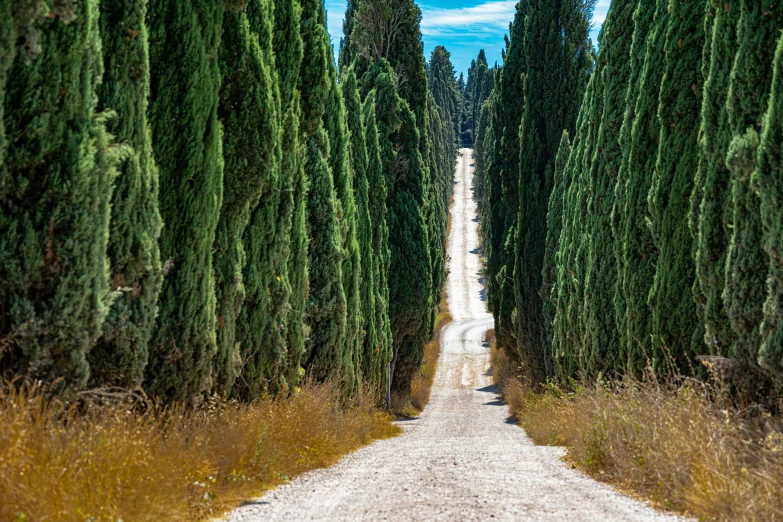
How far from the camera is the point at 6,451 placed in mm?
4609

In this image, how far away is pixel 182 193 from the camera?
332 inches

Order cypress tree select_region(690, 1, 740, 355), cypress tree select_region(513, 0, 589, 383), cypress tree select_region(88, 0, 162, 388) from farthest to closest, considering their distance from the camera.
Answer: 1. cypress tree select_region(513, 0, 589, 383)
2. cypress tree select_region(690, 1, 740, 355)
3. cypress tree select_region(88, 0, 162, 388)

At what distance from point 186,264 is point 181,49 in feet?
7.19

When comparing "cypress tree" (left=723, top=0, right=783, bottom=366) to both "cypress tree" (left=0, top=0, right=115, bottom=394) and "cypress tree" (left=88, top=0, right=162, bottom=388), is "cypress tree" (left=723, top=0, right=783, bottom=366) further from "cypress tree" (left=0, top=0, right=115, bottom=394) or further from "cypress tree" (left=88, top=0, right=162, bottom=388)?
"cypress tree" (left=0, top=0, right=115, bottom=394)

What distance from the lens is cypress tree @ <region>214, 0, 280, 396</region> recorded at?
31.7 feet

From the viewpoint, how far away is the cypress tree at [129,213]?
22.8 feet

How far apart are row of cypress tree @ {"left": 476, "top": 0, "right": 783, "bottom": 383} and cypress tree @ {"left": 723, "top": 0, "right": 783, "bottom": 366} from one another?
0.04 ft

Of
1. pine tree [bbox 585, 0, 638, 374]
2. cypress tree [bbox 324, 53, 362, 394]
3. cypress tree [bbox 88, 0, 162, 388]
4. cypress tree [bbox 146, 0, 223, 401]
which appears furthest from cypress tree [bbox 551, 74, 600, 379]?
cypress tree [bbox 88, 0, 162, 388]

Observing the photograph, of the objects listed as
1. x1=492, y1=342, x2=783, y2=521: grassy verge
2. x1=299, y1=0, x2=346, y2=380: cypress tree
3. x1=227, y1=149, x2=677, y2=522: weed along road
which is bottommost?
x1=227, y1=149, x2=677, y2=522: weed along road

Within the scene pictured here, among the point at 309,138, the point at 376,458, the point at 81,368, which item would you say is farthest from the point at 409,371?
the point at 81,368

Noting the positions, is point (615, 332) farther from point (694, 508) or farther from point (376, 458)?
point (694, 508)

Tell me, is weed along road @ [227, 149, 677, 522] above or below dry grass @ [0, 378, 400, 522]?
below

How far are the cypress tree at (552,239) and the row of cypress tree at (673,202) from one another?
0.05m

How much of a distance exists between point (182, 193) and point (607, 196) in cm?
897
